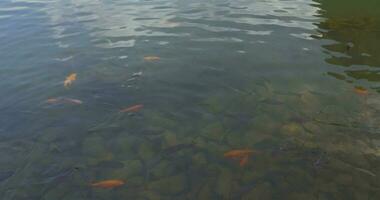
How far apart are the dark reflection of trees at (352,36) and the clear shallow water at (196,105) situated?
2.5 inches

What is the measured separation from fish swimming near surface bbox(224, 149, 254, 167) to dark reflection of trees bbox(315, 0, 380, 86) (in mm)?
4166

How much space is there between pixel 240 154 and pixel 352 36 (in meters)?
7.53

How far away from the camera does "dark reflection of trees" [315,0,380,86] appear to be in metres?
11.1

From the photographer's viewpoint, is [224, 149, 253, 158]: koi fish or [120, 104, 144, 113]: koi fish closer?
[224, 149, 253, 158]: koi fish

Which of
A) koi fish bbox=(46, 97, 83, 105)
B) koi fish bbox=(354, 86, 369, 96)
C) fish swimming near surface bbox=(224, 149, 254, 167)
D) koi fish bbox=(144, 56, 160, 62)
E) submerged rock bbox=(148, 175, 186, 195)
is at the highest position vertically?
koi fish bbox=(144, 56, 160, 62)

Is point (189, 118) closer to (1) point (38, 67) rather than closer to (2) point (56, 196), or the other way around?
(2) point (56, 196)

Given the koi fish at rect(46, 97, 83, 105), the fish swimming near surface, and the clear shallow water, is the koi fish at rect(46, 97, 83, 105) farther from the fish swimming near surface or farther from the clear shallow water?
the fish swimming near surface

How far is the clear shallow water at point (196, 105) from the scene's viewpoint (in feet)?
24.4

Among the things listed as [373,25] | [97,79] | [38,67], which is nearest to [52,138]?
[97,79]

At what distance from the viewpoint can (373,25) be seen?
562 inches

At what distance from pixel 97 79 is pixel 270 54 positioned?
5061mm

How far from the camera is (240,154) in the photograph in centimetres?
795

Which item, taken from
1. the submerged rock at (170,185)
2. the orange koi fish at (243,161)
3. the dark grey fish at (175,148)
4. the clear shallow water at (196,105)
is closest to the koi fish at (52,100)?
the clear shallow water at (196,105)

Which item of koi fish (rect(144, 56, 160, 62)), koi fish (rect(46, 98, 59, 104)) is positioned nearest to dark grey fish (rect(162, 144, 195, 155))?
koi fish (rect(46, 98, 59, 104))
